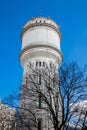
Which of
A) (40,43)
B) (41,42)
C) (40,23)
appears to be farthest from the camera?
(40,23)

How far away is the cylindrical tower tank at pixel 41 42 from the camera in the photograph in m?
42.6

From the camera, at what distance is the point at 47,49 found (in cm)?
4256

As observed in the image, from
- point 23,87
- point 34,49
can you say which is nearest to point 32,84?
point 23,87

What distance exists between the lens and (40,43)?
42844 mm

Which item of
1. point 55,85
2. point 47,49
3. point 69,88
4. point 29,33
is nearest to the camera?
point 69,88

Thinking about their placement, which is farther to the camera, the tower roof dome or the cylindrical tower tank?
the tower roof dome

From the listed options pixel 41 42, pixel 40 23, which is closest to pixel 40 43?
pixel 41 42

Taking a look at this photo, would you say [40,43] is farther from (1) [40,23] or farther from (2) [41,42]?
(1) [40,23]

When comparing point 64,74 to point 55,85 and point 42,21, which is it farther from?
point 42,21

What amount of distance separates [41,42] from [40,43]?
1.30ft

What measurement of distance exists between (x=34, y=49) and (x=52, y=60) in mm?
3425

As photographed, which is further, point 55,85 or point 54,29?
point 54,29

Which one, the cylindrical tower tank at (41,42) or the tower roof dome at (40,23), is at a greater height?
the tower roof dome at (40,23)

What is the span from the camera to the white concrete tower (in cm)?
4256
